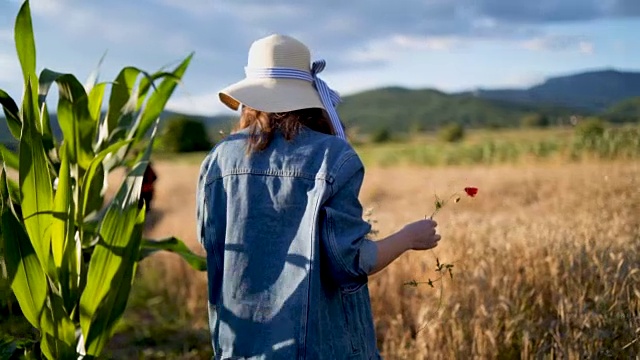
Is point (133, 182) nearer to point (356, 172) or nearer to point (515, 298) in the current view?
point (356, 172)

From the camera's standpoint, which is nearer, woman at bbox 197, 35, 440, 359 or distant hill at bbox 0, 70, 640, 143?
woman at bbox 197, 35, 440, 359

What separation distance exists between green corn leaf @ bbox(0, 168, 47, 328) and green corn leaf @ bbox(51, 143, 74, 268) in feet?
0.31

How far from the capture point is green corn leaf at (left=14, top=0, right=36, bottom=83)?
7.61 feet

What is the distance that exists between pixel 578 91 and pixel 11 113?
205 ft

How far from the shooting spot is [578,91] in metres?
61.0

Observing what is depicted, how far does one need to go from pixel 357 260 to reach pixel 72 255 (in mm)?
855

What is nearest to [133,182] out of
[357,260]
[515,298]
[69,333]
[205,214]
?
[205,214]

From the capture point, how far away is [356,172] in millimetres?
1958

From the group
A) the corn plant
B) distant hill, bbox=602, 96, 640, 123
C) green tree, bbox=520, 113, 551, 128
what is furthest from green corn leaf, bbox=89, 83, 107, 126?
green tree, bbox=520, 113, 551, 128

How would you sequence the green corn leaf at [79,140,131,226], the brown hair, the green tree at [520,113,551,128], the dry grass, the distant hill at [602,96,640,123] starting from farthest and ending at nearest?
the green tree at [520,113,551,128], the distant hill at [602,96,640,123], the dry grass, the green corn leaf at [79,140,131,226], the brown hair

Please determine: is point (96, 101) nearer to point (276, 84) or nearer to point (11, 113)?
point (11, 113)

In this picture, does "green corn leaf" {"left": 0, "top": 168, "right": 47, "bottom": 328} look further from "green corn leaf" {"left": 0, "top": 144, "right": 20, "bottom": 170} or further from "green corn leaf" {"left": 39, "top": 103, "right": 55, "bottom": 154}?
"green corn leaf" {"left": 0, "top": 144, "right": 20, "bottom": 170}

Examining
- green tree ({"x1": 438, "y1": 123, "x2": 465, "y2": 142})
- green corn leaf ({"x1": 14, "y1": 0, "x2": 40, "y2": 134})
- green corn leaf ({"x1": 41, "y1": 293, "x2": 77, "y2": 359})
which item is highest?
green corn leaf ({"x1": 14, "y1": 0, "x2": 40, "y2": 134})

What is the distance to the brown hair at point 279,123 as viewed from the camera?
2023 millimetres
